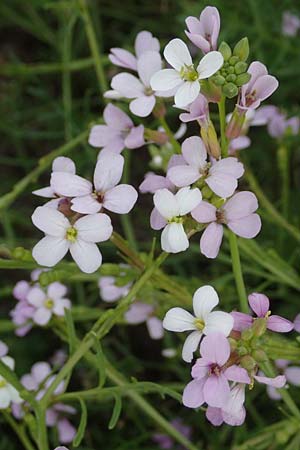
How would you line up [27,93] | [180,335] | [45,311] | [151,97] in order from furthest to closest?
1. [27,93]
2. [180,335]
3. [45,311]
4. [151,97]

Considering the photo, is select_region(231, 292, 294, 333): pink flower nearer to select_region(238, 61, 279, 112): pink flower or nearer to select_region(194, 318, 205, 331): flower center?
select_region(194, 318, 205, 331): flower center

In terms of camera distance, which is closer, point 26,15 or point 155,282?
point 155,282

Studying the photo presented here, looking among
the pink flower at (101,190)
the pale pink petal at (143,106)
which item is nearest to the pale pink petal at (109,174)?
the pink flower at (101,190)

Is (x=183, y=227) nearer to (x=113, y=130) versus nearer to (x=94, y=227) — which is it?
(x=94, y=227)

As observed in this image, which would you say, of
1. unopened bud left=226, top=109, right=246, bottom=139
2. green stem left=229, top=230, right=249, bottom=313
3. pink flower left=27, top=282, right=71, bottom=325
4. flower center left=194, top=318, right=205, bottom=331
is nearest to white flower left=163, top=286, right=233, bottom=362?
flower center left=194, top=318, right=205, bottom=331

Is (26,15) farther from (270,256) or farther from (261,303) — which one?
(261,303)

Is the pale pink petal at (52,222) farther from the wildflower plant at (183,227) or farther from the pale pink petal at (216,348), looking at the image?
the pale pink petal at (216,348)

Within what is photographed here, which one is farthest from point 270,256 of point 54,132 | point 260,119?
point 54,132

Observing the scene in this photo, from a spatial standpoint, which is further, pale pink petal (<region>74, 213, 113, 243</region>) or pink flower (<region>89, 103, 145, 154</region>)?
pink flower (<region>89, 103, 145, 154</region>)
